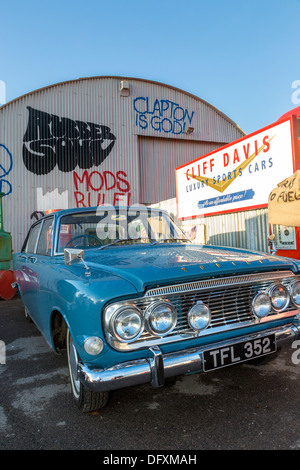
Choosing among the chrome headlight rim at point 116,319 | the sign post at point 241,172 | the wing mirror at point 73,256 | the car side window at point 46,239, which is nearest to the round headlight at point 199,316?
the chrome headlight rim at point 116,319

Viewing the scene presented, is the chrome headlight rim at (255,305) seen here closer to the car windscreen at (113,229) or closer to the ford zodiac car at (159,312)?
the ford zodiac car at (159,312)

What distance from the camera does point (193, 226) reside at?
316 inches

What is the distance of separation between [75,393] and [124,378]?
759 millimetres

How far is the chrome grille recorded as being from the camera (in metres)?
1.92

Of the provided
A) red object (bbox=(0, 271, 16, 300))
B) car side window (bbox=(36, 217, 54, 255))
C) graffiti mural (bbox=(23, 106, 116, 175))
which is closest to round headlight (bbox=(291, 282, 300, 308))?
car side window (bbox=(36, 217, 54, 255))

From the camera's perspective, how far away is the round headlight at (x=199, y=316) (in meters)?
2.01

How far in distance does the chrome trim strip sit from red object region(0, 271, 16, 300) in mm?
5167

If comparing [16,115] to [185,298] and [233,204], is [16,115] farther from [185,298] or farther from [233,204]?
[185,298]

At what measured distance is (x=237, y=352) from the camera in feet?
6.70

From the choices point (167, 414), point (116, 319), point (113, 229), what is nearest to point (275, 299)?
point (167, 414)

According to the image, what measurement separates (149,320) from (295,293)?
1220 mm

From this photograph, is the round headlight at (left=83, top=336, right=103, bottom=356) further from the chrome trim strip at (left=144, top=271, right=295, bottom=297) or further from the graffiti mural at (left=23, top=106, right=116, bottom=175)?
the graffiti mural at (left=23, top=106, right=116, bottom=175)

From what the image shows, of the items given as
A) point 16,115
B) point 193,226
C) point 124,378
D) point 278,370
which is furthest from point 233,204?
point 16,115

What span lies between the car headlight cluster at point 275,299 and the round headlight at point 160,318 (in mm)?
671
